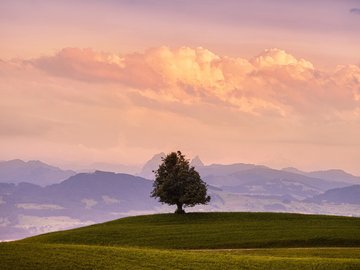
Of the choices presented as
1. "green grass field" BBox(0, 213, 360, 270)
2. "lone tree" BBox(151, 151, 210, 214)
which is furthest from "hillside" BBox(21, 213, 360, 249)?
"lone tree" BBox(151, 151, 210, 214)

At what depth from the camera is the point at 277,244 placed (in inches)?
3221

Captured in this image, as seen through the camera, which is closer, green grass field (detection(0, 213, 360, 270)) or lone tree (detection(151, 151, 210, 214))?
green grass field (detection(0, 213, 360, 270))

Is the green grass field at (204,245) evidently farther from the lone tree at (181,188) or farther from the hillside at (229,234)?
the lone tree at (181,188)

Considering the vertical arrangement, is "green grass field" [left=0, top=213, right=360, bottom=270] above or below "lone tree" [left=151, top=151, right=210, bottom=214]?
below

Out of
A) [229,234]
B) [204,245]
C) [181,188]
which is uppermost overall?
[181,188]

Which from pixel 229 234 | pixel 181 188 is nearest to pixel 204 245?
pixel 229 234

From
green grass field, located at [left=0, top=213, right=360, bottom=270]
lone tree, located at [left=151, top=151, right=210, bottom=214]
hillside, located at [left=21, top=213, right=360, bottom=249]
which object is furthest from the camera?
lone tree, located at [left=151, top=151, right=210, bottom=214]

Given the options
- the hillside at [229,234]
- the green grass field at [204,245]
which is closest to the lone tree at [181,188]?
the green grass field at [204,245]

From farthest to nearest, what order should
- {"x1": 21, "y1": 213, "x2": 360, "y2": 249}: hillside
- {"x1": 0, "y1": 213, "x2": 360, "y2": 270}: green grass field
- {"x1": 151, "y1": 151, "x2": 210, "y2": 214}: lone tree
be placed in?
1. {"x1": 151, "y1": 151, "x2": 210, "y2": 214}: lone tree
2. {"x1": 21, "y1": 213, "x2": 360, "y2": 249}: hillside
3. {"x1": 0, "y1": 213, "x2": 360, "y2": 270}: green grass field

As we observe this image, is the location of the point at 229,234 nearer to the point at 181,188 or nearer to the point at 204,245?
the point at 204,245

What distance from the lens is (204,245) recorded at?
81.6m

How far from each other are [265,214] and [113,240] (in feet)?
126

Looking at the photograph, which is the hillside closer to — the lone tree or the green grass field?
the green grass field

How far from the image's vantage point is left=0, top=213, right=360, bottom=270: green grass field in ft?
184
